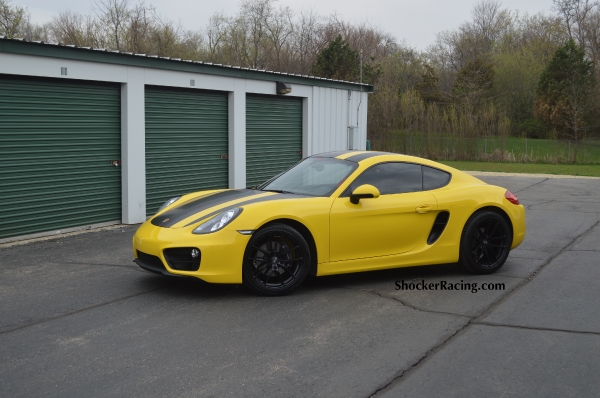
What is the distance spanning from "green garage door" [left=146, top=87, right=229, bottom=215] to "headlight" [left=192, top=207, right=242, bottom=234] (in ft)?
22.3

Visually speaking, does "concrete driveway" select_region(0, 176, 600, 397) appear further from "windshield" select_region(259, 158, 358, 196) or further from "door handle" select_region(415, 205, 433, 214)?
"windshield" select_region(259, 158, 358, 196)

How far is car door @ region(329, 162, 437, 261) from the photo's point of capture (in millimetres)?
7094

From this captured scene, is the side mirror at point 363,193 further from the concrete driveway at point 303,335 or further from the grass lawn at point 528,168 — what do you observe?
the grass lawn at point 528,168

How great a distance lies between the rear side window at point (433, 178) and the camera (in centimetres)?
784

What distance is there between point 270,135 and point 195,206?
9801 millimetres

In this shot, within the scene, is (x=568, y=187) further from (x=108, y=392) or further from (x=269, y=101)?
(x=108, y=392)

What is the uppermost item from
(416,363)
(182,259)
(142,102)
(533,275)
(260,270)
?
(142,102)

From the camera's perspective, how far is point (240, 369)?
474 cm

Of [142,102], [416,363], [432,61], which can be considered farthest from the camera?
[432,61]

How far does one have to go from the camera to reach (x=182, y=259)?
21.7 ft

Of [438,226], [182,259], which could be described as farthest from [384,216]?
[182,259]

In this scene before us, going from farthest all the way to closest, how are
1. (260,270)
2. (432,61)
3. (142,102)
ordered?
(432,61), (142,102), (260,270)

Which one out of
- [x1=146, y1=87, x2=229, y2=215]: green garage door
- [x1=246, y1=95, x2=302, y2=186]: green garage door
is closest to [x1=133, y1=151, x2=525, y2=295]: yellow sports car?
[x1=146, y1=87, x2=229, y2=215]: green garage door

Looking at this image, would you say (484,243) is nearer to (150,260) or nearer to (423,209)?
(423,209)
